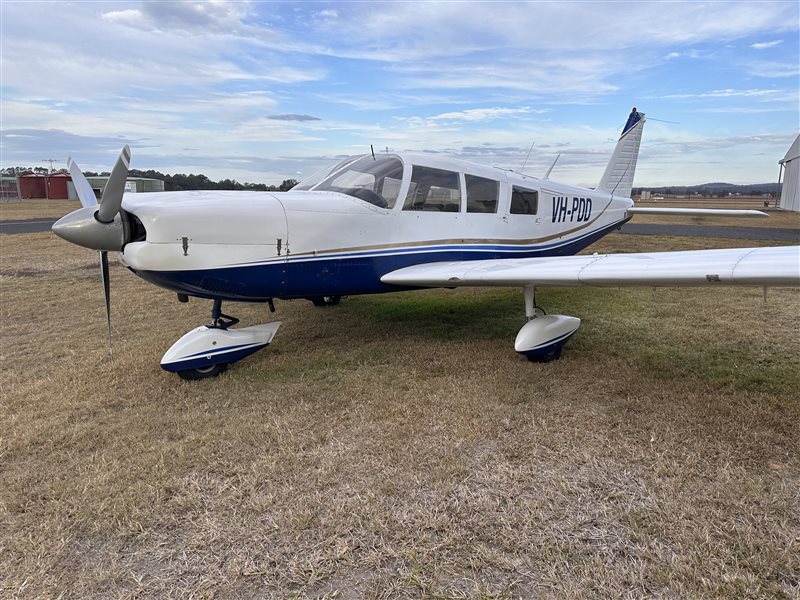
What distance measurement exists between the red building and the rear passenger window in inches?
2619

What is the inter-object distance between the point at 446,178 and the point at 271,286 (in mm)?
2462

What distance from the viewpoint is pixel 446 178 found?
19.1 ft

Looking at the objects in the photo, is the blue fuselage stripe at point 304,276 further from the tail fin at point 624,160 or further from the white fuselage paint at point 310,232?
the tail fin at point 624,160

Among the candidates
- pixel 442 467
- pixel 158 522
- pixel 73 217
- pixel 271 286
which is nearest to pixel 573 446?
pixel 442 467

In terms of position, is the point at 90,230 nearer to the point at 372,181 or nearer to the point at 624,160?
the point at 372,181

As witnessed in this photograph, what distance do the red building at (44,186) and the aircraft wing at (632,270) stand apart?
2645 inches

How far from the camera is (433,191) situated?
569 cm

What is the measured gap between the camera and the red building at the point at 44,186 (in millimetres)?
59750

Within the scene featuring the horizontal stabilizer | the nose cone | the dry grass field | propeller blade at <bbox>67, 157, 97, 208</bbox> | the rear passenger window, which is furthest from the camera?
the horizontal stabilizer

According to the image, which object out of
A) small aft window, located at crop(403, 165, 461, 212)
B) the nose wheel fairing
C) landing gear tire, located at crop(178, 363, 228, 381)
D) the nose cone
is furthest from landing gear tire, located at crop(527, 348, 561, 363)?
the nose cone

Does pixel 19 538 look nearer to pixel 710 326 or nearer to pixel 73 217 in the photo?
pixel 73 217

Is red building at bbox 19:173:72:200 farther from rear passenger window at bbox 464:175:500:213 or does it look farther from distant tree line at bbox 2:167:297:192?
rear passenger window at bbox 464:175:500:213

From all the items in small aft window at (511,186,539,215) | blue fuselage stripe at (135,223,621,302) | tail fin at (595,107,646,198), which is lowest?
blue fuselage stripe at (135,223,621,302)

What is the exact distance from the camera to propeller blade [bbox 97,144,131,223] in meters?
3.73
